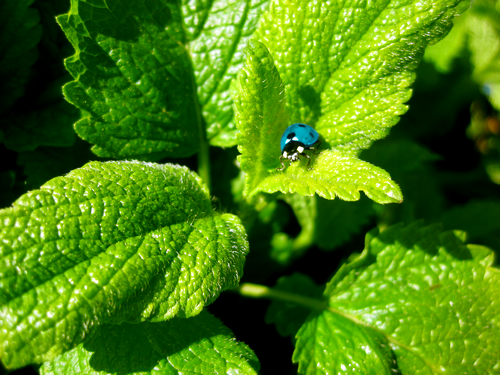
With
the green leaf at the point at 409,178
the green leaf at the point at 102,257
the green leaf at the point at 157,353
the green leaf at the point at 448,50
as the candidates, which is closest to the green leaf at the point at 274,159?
the green leaf at the point at 102,257

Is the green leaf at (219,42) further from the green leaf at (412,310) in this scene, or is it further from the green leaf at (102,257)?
the green leaf at (412,310)

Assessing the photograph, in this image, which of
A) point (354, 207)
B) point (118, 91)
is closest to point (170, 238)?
point (118, 91)

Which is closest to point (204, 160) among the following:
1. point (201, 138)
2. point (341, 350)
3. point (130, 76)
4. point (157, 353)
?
point (201, 138)

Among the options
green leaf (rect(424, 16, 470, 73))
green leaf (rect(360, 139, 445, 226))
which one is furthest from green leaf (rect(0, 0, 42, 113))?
green leaf (rect(424, 16, 470, 73))

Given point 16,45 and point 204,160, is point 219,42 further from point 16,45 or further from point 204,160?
point 16,45

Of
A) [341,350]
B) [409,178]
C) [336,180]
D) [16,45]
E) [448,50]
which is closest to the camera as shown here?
[336,180]

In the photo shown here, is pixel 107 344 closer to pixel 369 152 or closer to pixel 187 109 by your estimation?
pixel 187 109
